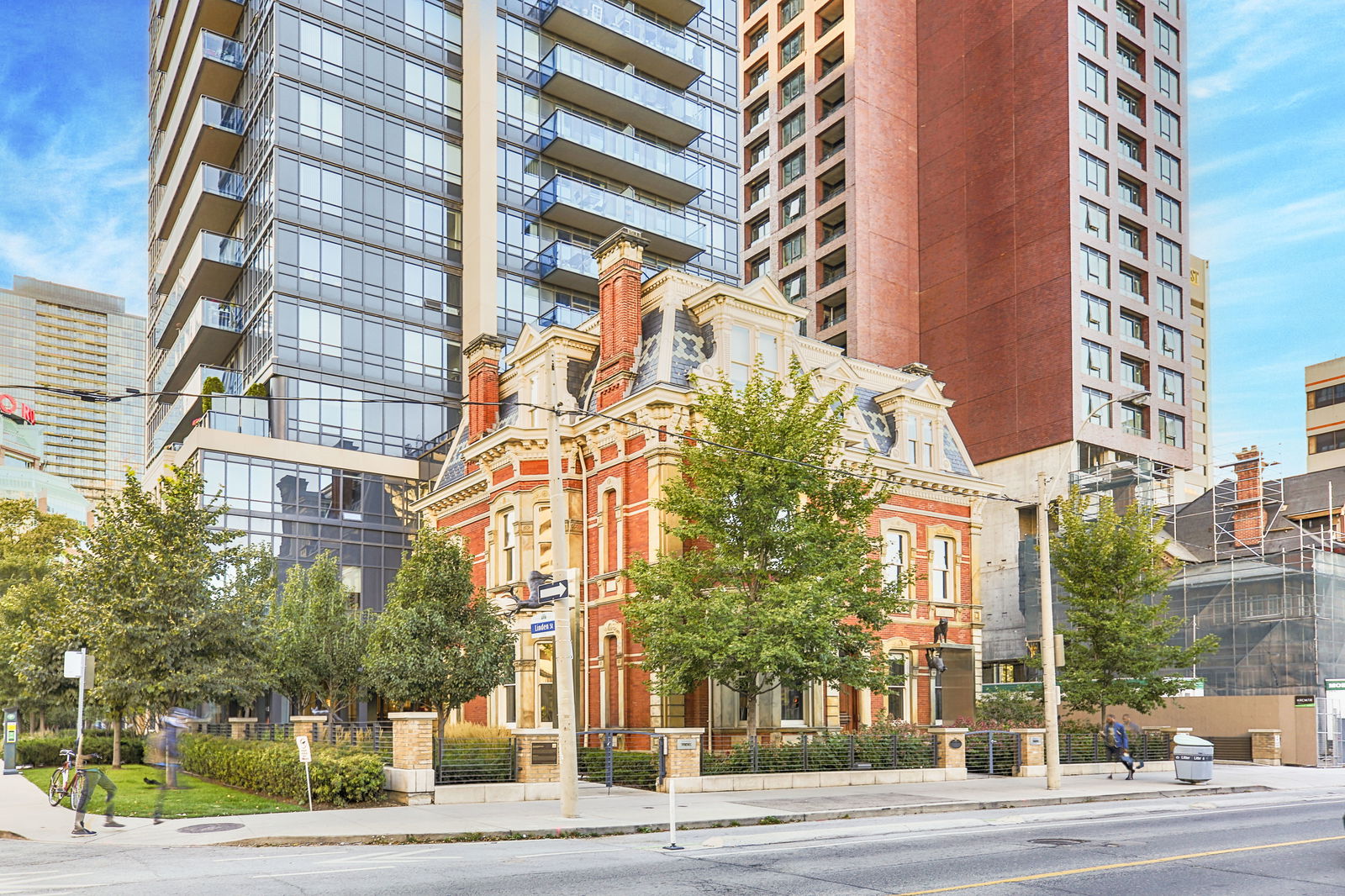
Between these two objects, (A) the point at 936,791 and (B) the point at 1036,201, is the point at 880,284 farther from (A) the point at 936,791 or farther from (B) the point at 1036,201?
(A) the point at 936,791

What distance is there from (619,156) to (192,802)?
41.7 m

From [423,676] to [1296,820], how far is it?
17968 millimetres

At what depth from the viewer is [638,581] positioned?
26.9 meters

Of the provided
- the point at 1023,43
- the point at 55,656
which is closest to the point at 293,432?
the point at 55,656

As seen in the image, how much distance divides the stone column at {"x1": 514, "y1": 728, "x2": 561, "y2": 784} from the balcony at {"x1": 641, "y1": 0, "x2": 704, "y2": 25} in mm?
47767

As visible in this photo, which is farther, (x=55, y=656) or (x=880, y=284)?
(x=880, y=284)

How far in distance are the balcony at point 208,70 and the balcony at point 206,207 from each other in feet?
15.3

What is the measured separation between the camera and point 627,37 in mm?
57469

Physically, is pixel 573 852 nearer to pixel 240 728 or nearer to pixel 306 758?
pixel 306 758

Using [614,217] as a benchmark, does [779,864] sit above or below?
below

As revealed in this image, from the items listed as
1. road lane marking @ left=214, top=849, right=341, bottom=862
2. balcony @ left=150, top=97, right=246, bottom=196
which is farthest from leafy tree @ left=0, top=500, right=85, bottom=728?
balcony @ left=150, top=97, right=246, bottom=196

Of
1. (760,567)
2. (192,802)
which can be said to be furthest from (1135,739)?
(192,802)

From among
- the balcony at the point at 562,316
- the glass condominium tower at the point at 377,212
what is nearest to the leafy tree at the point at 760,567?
the glass condominium tower at the point at 377,212

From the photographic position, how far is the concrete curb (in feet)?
54.3
